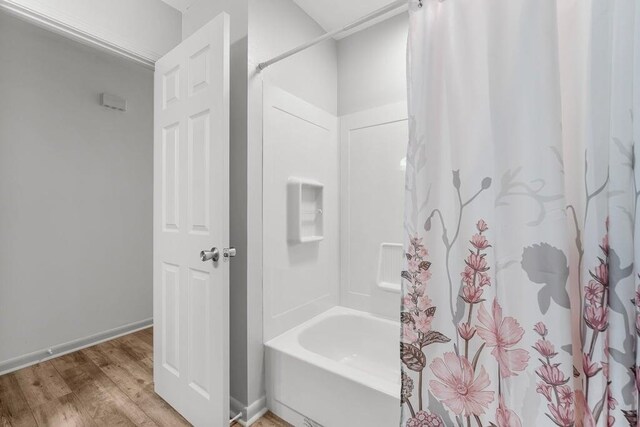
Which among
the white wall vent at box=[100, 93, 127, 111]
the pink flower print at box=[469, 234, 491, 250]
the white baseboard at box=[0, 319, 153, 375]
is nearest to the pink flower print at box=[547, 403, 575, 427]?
the pink flower print at box=[469, 234, 491, 250]

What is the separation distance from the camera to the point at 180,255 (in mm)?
1632

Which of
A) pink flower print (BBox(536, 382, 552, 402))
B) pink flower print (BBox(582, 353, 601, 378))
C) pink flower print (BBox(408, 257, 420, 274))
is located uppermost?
pink flower print (BBox(408, 257, 420, 274))

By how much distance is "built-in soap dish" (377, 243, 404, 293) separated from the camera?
2064 millimetres

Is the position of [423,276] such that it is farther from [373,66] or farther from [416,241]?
[373,66]

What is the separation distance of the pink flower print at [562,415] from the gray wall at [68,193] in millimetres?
3180

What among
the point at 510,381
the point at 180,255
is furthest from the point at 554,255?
the point at 180,255

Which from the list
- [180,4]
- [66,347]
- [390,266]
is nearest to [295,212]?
[390,266]

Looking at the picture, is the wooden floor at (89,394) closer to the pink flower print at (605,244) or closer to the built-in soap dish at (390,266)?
the built-in soap dish at (390,266)

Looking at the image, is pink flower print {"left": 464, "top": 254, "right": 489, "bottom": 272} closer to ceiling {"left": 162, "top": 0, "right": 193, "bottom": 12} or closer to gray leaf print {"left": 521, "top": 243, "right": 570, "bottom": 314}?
gray leaf print {"left": 521, "top": 243, "right": 570, "bottom": 314}

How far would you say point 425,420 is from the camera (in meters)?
0.96

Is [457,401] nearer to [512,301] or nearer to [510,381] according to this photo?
[510,381]

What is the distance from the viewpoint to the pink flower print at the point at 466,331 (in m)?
0.89

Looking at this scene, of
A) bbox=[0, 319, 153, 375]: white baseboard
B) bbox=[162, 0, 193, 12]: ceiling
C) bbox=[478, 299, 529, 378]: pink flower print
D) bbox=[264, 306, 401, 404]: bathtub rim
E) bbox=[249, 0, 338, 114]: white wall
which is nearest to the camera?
bbox=[478, 299, 529, 378]: pink flower print

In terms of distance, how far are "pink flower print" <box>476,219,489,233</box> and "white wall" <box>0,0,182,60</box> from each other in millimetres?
2179
